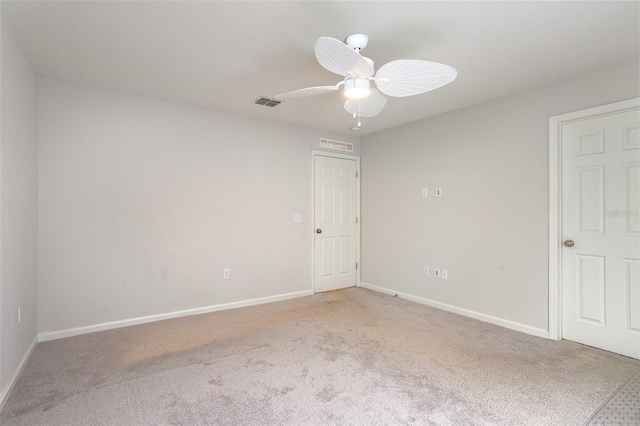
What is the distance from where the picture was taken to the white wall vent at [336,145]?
191 inches

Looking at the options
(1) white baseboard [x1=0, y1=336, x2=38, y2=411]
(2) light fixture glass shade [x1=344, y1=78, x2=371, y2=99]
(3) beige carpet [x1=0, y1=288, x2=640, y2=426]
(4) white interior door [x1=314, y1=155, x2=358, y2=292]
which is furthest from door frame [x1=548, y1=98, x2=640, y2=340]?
(1) white baseboard [x1=0, y1=336, x2=38, y2=411]

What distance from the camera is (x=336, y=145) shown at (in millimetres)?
4980

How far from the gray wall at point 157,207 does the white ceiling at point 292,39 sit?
496mm

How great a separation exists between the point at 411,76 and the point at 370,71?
26 centimetres

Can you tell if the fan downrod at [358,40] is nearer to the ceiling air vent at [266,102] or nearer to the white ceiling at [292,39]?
the white ceiling at [292,39]

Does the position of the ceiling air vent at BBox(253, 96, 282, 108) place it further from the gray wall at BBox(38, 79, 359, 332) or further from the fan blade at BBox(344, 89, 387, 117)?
the fan blade at BBox(344, 89, 387, 117)

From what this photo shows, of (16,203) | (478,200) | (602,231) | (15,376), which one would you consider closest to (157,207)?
(16,203)

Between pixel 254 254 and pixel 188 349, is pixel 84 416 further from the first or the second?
pixel 254 254

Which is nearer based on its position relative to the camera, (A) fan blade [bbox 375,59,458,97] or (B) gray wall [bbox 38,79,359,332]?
(A) fan blade [bbox 375,59,458,97]

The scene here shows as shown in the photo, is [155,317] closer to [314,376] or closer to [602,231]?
[314,376]

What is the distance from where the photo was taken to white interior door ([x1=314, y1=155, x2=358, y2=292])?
4812 mm

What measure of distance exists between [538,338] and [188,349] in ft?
10.5

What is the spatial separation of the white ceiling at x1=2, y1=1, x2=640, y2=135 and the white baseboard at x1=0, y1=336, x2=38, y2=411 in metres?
2.34

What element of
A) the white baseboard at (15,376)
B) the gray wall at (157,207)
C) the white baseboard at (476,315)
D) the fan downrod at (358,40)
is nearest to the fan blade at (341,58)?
the fan downrod at (358,40)
